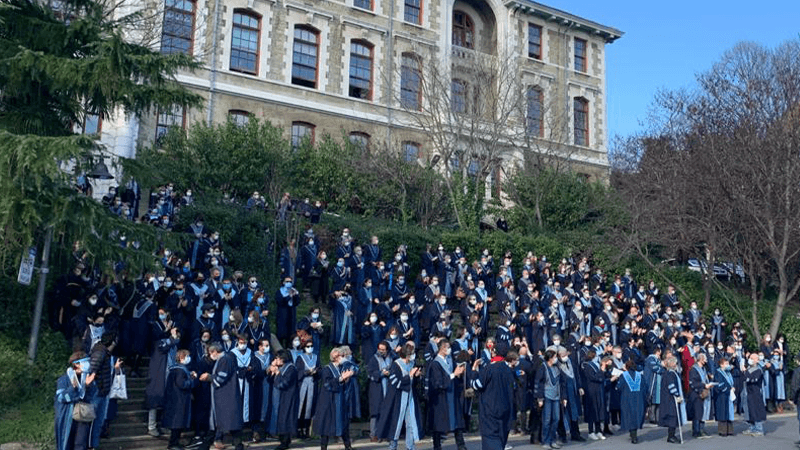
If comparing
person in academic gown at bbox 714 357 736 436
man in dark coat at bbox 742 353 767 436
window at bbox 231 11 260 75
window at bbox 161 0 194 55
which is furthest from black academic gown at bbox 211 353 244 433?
window at bbox 231 11 260 75

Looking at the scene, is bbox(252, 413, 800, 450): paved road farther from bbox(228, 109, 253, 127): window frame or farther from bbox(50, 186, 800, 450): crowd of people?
bbox(228, 109, 253, 127): window frame

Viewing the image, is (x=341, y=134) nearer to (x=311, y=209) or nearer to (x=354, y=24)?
(x=354, y=24)

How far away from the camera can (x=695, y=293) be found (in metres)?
28.1

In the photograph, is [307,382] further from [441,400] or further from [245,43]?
A: [245,43]

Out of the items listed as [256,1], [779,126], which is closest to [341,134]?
[256,1]

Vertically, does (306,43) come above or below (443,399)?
above

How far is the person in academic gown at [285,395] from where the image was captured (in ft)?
40.5

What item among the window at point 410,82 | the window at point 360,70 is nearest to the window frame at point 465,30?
the window at point 410,82

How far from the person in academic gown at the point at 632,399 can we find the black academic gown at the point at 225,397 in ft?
24.4

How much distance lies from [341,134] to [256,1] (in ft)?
21.4

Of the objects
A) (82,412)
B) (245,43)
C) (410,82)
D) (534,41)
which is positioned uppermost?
(534,41)

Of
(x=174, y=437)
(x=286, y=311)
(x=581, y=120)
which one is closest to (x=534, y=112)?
(x=581, y=120)

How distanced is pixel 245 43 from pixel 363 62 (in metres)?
5.77

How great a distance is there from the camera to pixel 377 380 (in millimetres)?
12789
